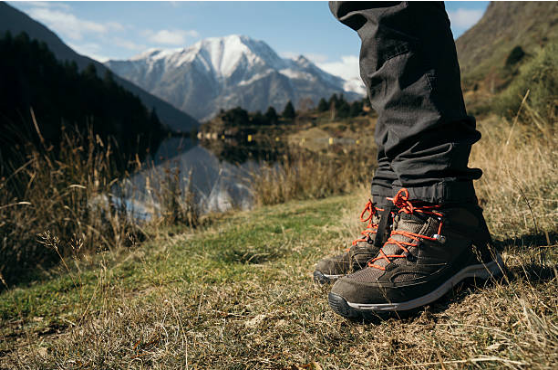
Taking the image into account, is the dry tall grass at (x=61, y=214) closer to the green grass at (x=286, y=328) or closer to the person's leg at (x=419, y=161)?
the green grass at (x=286, y=328)

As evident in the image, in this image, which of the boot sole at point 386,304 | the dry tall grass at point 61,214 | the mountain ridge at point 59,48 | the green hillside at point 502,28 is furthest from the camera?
the mountain ridge at point 59,48

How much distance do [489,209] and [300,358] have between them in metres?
1.73

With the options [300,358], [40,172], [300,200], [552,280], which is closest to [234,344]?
[300,358]

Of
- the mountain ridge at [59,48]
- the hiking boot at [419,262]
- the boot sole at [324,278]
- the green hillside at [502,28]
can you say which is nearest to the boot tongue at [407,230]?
the hiking boot at [419,262]

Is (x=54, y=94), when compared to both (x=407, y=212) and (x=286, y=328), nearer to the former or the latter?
(x=286, y=328)

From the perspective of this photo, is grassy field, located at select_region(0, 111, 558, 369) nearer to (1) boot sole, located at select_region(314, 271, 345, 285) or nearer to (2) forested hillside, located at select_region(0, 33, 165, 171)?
(1) boot sole, located at select_region(314, 271, 345, 285)

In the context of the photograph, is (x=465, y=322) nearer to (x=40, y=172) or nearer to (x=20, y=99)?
(x=40, y=172)

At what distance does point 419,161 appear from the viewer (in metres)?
1.08

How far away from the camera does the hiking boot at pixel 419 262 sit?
1.02 m

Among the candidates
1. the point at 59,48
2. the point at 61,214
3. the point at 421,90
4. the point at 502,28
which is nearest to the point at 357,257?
the point at 421,90

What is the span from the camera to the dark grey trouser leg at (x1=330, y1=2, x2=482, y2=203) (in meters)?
1.02

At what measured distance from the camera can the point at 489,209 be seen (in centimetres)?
205

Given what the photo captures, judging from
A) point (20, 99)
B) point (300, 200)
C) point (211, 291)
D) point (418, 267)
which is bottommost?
point (300, 200)

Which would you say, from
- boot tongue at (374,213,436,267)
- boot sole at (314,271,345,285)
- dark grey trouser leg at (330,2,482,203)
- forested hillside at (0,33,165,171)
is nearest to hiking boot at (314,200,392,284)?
boot sole at (314,271,345,285)
